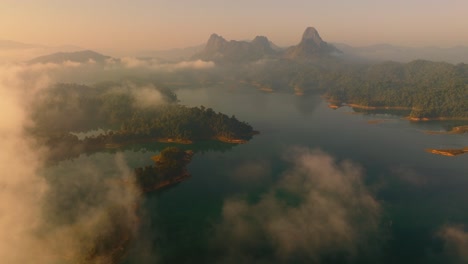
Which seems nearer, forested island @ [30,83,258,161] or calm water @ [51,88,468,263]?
calm water @ [51,88,468,263]

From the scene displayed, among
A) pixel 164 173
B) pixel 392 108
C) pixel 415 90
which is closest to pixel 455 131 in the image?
pixel 392 108

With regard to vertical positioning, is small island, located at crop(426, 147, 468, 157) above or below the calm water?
above

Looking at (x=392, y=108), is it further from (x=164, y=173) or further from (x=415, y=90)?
(x=164, y=173)

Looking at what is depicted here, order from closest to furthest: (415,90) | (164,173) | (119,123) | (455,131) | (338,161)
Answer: (164,173) < (338,161) < (455,131) < (119,123) < (415,90)

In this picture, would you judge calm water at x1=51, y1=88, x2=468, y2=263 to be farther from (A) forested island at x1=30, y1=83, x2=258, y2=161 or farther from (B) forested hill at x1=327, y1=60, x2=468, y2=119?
(B) forested hill at x1=327, y1=60, x2=468, y2=119

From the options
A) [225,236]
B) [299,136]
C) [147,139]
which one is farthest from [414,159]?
[147,139]

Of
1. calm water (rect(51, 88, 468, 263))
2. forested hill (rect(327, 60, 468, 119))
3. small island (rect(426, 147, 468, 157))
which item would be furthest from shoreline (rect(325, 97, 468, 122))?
small island (rect(426, 147, 468, 157))
